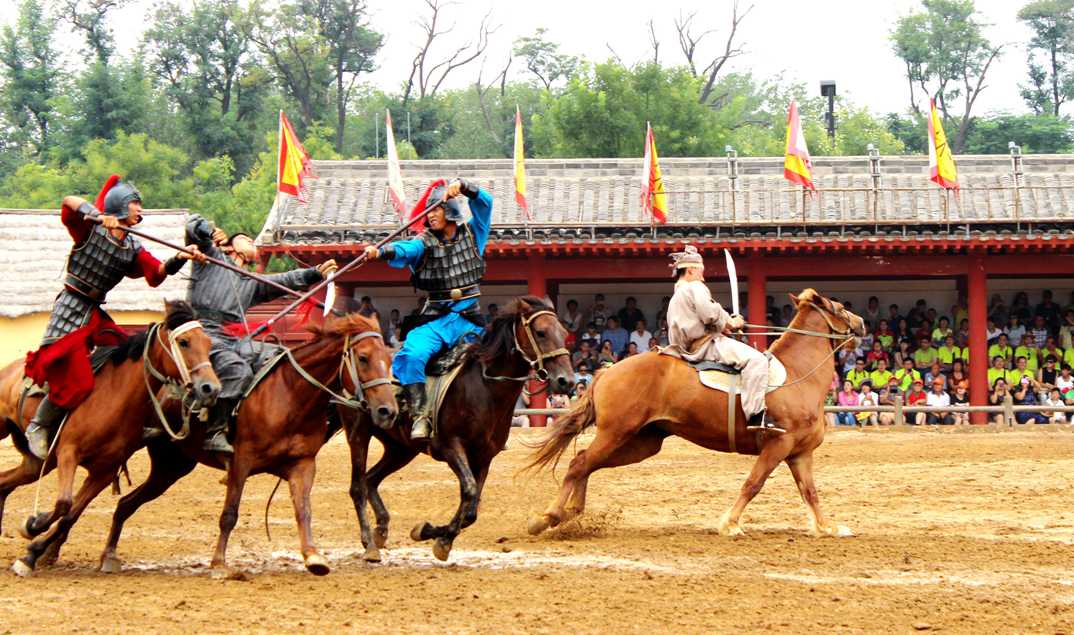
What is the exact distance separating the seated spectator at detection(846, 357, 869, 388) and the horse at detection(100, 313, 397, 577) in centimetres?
1623

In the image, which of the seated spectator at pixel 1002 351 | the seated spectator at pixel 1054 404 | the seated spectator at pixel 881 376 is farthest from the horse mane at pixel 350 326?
the seated spectator at pixel 1002 351

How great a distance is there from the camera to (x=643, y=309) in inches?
1126

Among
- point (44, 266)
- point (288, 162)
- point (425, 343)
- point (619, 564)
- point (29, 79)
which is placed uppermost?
point (29, 79)

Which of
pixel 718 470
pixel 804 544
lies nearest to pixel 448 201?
pixel 804 544

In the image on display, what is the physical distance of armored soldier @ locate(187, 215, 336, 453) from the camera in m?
10.4

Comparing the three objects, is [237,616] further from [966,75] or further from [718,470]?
[966,75]

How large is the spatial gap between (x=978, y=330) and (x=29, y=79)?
40430 millimetres

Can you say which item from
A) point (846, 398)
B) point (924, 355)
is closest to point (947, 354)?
point (924, 355)

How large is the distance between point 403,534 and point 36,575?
3.25 metres

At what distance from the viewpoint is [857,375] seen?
82.8 feet

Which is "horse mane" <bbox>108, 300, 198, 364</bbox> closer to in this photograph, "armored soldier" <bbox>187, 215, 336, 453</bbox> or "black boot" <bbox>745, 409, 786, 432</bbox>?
"armored soldier" <bbox>187, 215, 336, 453</bbox>

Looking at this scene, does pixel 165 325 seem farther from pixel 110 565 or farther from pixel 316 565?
pixel 316 565

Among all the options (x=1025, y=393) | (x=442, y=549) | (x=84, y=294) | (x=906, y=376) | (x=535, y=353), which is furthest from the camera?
(x=906, y=376)

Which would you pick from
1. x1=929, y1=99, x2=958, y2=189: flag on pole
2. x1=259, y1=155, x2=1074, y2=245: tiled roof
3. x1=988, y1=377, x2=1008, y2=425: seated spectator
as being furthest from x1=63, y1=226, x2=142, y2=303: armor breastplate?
x1=929, y1=99, x2=958, y2=189: flag on pole
